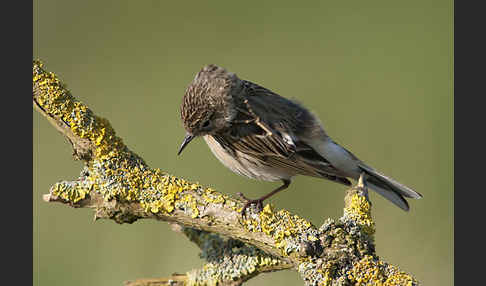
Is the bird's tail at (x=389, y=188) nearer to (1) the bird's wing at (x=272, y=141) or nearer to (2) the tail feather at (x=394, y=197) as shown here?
(2) the tail feather at (x=394, y=197)

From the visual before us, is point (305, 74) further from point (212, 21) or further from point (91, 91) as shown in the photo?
point (91, 91)

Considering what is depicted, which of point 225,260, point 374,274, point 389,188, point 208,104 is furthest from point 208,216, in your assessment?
point 389,188

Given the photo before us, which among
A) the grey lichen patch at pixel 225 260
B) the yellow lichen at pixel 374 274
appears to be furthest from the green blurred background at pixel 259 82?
the yellow lichen at pixel 374 274

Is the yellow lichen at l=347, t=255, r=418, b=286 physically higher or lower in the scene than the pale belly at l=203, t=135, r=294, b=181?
lower

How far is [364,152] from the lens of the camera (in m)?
7.66

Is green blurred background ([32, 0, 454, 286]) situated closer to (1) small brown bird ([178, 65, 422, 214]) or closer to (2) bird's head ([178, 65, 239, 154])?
(1) small brown bird ([178, 65, 422, 214])

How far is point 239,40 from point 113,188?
698cm

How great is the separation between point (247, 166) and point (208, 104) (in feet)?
2.23

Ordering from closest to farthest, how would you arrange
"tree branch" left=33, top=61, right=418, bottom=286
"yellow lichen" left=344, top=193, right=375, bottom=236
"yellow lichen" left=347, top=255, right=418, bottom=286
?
"yellow lichen" left=347, top=255, right=418, bottom=286, "tree branch" left=33, top=61, right=418, bottom=286, "yellow lichen" left=344, top=193, right=375, bottom=236

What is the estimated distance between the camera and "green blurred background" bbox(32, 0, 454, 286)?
21.5 ft

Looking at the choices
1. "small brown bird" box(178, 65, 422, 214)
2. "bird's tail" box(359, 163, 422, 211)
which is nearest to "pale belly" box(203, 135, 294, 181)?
"small brown bird" box(178, 65, 422, 214)

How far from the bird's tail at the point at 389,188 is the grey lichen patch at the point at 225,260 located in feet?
4.85

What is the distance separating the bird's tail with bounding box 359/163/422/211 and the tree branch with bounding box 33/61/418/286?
39.2 inches

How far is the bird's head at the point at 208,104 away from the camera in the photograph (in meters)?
4.52
